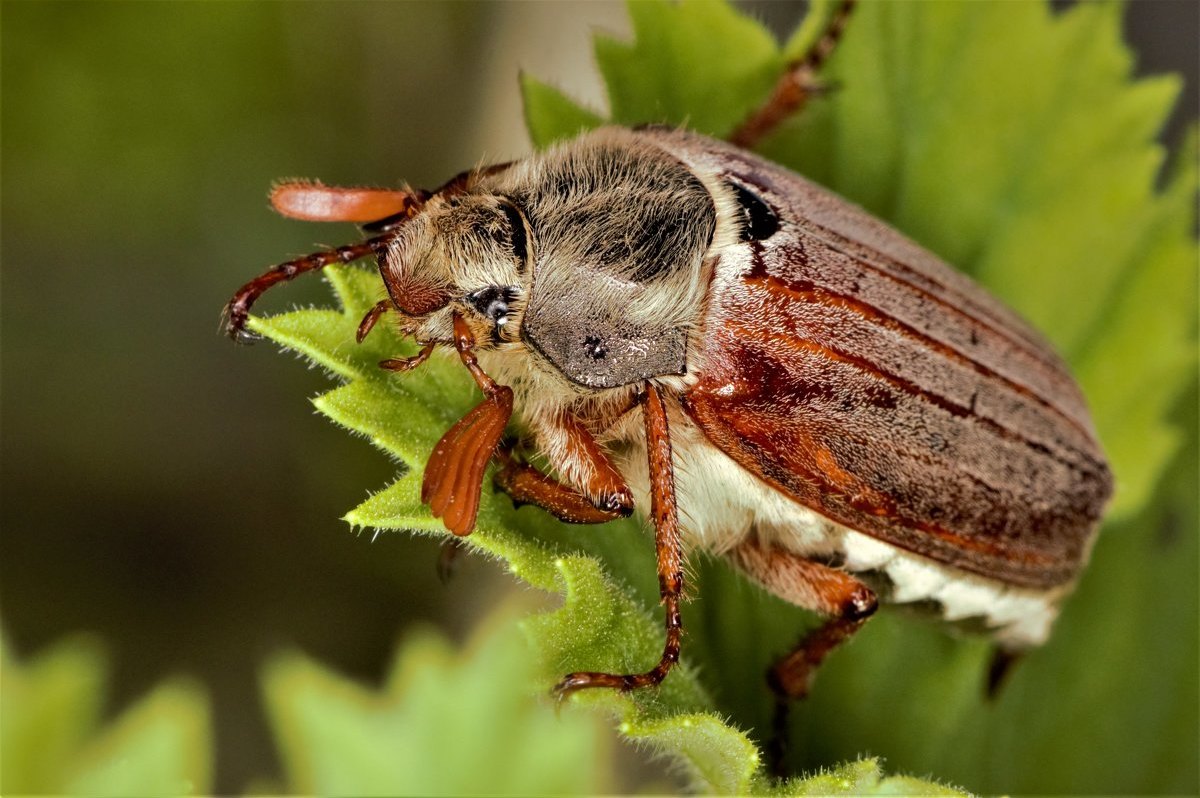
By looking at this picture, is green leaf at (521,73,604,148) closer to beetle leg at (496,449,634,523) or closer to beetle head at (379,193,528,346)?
beetle head at (379,193,528,346)

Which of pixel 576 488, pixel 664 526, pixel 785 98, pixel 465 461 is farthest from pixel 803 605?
pixel 785 98

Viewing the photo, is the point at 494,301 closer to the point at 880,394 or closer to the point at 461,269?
the point at 461,269

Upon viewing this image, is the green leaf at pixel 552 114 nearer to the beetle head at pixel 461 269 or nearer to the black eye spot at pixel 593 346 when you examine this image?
the beetle head at pixel 461 269

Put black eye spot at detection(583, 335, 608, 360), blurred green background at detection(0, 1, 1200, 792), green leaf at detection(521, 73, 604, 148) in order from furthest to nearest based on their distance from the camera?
1. blurred green background at detection(0, 1, 1200, 792)
2. green leaf at detection(521, 73, 604, 148)
3. black eye spot at detection(583, 335, 608, 360)

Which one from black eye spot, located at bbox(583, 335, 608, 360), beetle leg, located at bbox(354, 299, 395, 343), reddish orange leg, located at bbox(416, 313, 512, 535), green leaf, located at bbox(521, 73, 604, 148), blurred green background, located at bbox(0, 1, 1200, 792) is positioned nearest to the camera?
reddish orange leg, located at bbox(416, 313, 512, 535)

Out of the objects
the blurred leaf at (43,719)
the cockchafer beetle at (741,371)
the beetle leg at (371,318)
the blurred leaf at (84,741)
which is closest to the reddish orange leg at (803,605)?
the cockchafer beetle at (741,371)

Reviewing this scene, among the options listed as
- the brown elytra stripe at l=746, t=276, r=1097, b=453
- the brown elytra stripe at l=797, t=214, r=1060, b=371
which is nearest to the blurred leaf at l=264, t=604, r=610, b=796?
the brown elytra stripe at l=746, t=276, r=1097, b=453
